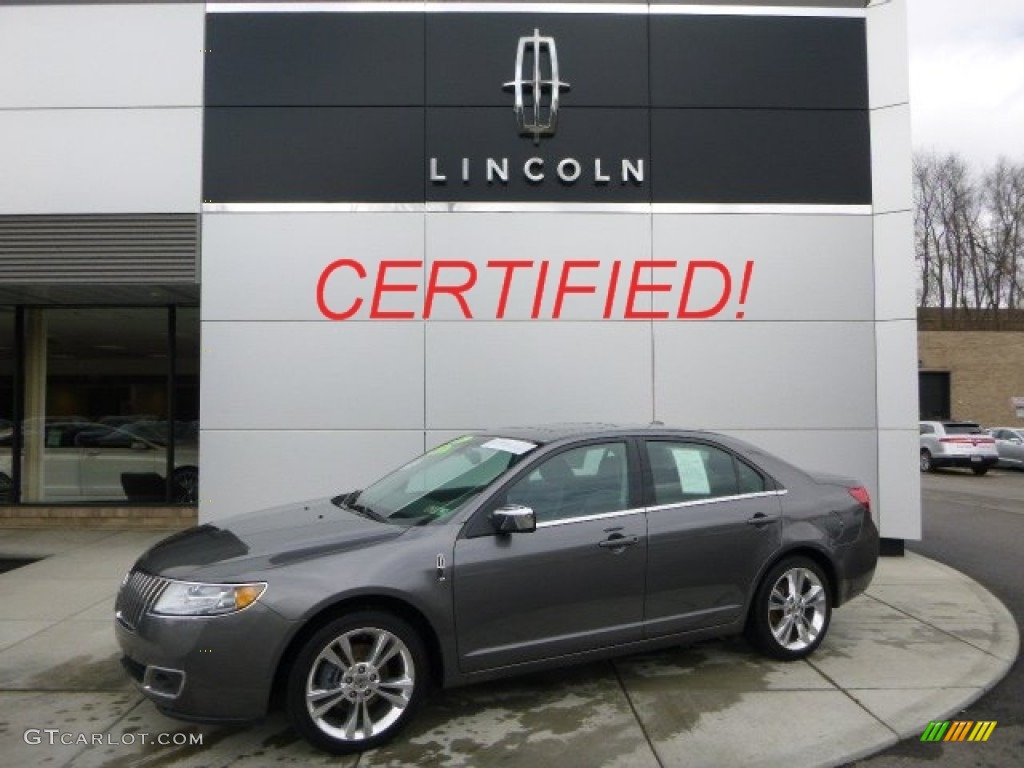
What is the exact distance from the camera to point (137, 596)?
13.1 feet

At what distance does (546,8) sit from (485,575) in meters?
7.18

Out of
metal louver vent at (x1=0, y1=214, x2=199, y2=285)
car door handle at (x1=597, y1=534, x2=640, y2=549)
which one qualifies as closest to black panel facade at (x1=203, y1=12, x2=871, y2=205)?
metal louver vent at (x1=0, y1=214, x2=199, y2=285)

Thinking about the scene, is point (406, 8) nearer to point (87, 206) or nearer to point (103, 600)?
point (87, 206)

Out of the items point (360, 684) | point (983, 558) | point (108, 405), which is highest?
point (108, 405)

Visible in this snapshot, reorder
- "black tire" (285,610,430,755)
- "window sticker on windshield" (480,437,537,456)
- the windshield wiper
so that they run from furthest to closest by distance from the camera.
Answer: "window sticker on windshield" (480,437,537,456) → the windshield wiper → "black tire" (285,610,430,755)

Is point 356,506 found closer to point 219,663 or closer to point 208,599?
point 208,599

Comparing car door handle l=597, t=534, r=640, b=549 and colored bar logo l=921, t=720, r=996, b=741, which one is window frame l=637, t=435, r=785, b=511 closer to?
car door handle l=597, t=534, r=640, b=549

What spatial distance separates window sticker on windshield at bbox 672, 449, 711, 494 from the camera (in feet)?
15.9

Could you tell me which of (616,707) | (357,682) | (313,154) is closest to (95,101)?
(313,154)

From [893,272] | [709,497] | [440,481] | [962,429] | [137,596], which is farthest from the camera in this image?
[962,429]

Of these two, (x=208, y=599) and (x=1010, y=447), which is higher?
(x=208, y=599)

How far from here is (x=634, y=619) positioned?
4.48 meters

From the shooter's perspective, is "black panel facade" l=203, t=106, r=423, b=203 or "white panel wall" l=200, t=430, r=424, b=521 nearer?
"white panel wall" l=200, t=430, r=424, b=521

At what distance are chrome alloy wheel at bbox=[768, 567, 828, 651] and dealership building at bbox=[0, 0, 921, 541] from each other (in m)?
3.87
